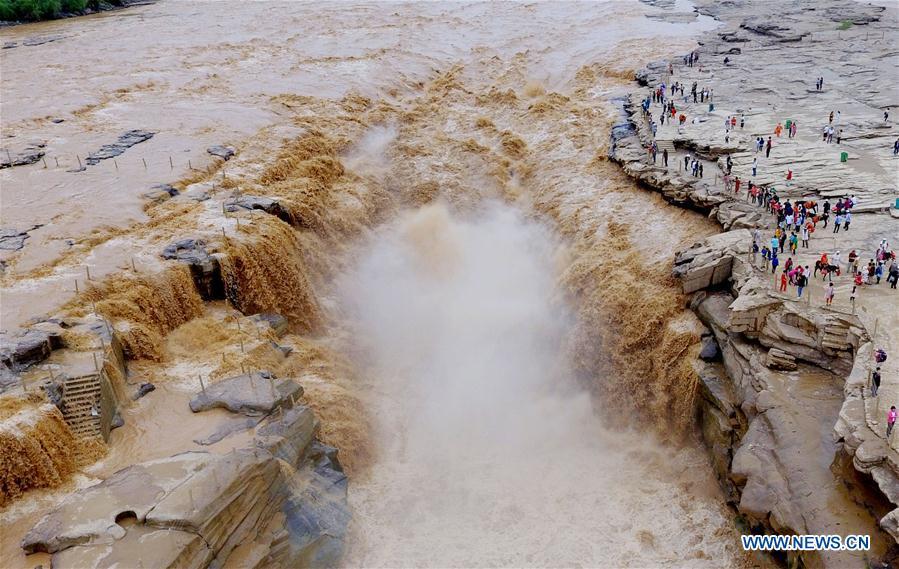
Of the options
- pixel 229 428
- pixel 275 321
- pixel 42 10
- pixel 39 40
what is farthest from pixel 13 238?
pixel 42 10

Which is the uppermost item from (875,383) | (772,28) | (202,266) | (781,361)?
(772,28)

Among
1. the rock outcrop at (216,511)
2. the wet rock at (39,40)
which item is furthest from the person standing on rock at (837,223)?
the wet rock at (39,40)

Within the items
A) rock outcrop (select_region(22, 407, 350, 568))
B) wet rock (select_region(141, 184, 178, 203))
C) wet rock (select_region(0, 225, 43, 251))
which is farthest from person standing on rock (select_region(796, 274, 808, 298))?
wet rock (select_region(0, 225, 43, 251))

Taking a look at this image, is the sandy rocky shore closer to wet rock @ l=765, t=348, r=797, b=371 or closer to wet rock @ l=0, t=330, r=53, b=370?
wet rock @ l=765, t=348, r=797, b=371

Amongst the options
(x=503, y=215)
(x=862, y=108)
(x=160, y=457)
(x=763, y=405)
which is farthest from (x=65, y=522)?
(x=862, y=108)

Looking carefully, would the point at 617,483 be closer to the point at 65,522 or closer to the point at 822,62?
the point at 65,522

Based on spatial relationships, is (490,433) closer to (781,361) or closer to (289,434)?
(289,434)

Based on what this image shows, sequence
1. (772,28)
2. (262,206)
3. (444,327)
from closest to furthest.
→ (262,206)
(444,327)
(772,28)
